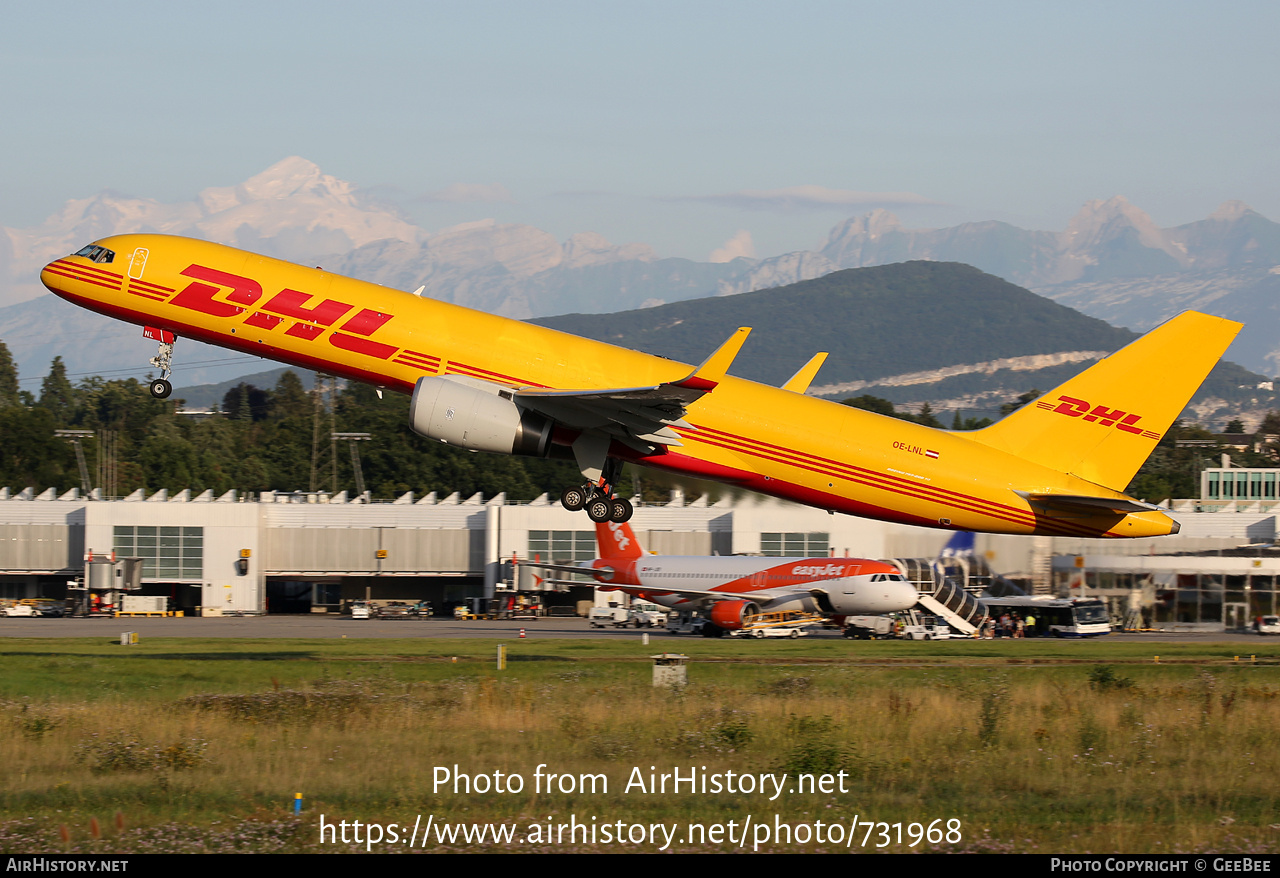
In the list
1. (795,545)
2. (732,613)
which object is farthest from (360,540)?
(732,613)

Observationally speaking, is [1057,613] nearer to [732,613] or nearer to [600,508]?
[732,613]

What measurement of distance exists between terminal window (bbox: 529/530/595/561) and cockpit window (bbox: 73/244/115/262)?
62997 mm

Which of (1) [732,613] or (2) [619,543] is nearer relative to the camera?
(1) [732,613]

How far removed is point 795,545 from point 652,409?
51788 mm

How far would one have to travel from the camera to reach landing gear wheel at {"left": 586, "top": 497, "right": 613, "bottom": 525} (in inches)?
1348

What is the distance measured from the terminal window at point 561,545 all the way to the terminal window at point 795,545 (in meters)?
16.4

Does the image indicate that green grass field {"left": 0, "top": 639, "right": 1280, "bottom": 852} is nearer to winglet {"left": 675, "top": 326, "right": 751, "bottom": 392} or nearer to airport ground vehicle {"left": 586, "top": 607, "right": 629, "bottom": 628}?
winglet {"left": 675, "top": 326, "right": 751, "bottom": 392}

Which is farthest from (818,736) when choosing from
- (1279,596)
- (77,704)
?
(1279,596)

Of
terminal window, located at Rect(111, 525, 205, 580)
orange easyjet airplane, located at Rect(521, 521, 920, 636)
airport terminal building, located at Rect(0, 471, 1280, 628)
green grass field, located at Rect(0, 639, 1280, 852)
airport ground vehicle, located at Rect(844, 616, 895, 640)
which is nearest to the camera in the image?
green grass field, located at Rect(0, 639, 1280, 852)

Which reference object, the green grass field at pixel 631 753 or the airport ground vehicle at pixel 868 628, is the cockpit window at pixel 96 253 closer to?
the green grass field at pixel 631 753

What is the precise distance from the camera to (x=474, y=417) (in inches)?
1257

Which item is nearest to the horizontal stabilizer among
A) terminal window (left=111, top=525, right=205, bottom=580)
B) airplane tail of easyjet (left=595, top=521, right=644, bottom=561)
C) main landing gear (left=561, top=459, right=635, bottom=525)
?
main landing gear (left=561, top=459, right=635, bottom=525)

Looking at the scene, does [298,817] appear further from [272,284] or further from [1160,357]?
[1160,357]

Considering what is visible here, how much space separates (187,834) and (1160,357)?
1062 inches
